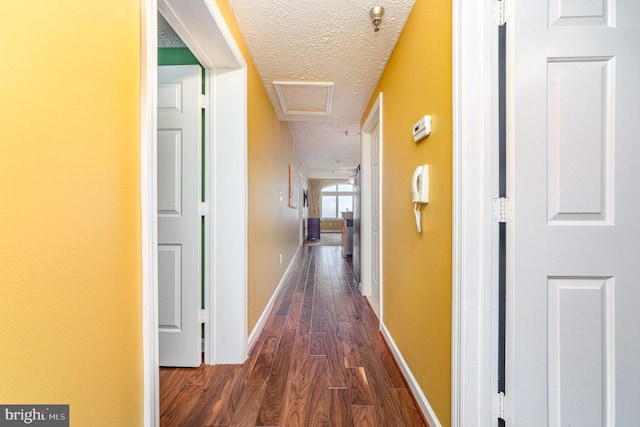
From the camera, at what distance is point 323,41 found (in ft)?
5.96

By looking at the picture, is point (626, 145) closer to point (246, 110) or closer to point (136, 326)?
point (136, 326)

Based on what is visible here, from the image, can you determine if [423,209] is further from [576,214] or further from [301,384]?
[301,384]

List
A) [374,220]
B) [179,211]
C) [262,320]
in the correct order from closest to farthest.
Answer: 1. [179,211]
2. [262,320]
3. [374,220]

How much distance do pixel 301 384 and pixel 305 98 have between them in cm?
258

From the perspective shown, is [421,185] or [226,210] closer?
[421,185]

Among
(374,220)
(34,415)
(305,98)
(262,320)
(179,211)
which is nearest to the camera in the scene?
(34,415)

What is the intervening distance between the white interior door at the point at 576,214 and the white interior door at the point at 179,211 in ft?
5.77

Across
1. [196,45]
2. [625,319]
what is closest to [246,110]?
[196,45]

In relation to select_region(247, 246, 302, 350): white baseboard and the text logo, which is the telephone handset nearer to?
the text logo

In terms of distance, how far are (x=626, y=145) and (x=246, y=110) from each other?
1.94 metres

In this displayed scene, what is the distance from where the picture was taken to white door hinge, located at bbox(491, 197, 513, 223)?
0.96 meters

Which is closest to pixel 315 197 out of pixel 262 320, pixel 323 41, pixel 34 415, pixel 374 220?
pixel 374 220

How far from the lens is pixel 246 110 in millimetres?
1817

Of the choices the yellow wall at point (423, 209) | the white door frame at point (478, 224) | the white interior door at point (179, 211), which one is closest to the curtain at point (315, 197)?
the yellow wall at point (423, 209)
